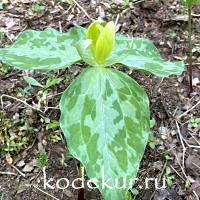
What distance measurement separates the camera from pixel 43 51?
117cm

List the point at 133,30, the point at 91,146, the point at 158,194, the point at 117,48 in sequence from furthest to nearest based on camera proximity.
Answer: the point at 133,30
the point at 158,194
the point at 117,48
the point at 91,146

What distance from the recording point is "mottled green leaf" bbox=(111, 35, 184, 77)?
1.13 metres

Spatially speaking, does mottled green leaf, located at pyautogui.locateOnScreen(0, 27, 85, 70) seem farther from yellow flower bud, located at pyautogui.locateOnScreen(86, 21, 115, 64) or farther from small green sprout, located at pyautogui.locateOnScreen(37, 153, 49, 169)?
small green sprout, located at pyautogui.locateOnScreen(37, 153, 49, 169)

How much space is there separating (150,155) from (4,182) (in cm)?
49

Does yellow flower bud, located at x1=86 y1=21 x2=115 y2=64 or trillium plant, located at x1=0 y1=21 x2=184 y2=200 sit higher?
yellow flower bud, located at x1=86 y1=21 x2=115 y2=64

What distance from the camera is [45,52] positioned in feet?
3.84

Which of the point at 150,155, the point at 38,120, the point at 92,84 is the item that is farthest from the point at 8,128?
the point at 92,84

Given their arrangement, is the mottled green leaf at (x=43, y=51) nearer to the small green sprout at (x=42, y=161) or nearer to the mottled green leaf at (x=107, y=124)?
the mottled green leaf at (x=107, y=124)

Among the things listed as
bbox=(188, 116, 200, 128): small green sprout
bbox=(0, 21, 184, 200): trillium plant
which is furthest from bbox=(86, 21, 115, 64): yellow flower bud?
bbox=(188, 116, 200, 128): small green sprout

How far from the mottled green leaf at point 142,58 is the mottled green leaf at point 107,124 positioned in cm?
5

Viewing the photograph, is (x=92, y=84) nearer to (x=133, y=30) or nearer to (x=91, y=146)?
(x=91, y=146)

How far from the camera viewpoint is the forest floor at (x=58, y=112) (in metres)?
1.51

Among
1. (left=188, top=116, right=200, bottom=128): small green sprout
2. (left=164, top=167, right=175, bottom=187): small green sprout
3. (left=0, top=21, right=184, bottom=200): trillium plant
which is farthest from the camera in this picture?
(left=188, top=116, right=200, bottom=128): small green sprout

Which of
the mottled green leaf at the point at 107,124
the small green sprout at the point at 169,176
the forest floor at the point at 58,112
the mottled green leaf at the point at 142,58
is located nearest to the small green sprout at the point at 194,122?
the forest floor at the point at 58,112
